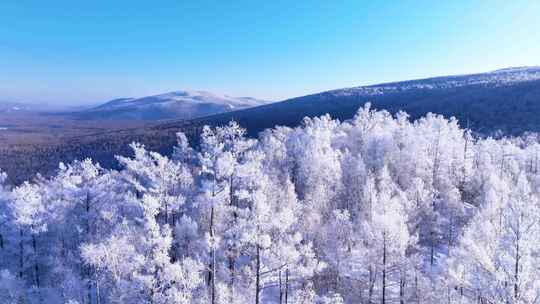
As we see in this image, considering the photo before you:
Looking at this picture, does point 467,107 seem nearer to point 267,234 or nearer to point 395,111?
point 395,111

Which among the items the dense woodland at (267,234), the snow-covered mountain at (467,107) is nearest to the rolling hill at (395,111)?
the snow-covered mountain at (467,107)

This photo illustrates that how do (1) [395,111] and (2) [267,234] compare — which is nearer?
(2) [267,234]

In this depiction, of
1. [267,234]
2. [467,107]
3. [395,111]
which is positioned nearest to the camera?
[267,234]

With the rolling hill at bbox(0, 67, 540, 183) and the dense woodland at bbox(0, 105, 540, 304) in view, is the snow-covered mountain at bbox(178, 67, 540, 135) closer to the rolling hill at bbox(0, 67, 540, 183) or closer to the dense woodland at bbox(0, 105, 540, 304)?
the rolling hill at bbox(0, 67, 540, 183)

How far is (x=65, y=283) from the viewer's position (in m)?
33.4

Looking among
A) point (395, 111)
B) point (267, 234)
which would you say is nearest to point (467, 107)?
point (395, 111)

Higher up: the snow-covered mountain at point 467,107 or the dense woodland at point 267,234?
the snow-covered mountain at point 467,107

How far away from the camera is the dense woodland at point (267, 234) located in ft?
89.2

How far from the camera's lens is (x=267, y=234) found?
3105cm

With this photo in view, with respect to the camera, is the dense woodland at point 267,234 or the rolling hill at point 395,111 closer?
the dense woodland at point 267,234

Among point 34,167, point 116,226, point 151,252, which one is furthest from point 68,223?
point 34,167

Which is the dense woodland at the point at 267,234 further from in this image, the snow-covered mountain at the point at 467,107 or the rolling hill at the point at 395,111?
the rolling hill at the point at 395,111

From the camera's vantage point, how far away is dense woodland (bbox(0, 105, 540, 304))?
27188 mm

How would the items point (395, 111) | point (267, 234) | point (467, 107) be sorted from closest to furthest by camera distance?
1. point (267, 234)
2. point (467, 107)
3. point (395, 111)
